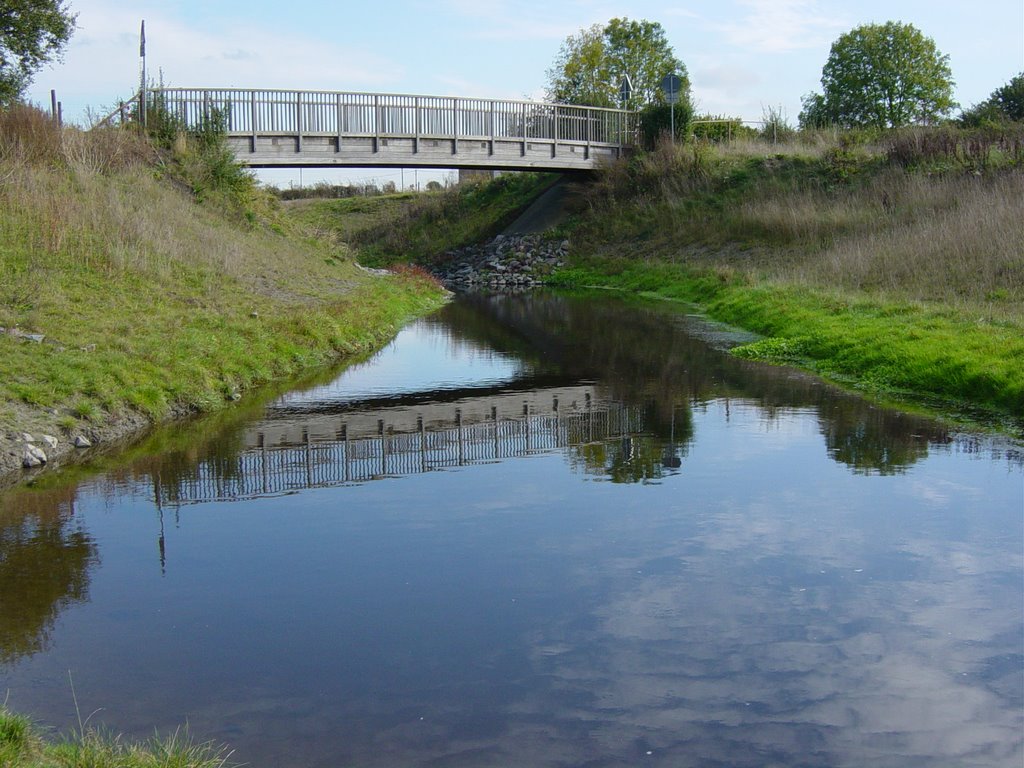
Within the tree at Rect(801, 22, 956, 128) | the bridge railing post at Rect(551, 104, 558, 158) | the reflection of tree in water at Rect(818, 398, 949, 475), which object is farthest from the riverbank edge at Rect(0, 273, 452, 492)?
the tree at Rect(801, 22, 956, 128)

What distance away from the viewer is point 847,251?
28547mm

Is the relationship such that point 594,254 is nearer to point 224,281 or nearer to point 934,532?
point 224,281

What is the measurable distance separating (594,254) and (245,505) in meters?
36.8

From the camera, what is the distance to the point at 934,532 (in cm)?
918

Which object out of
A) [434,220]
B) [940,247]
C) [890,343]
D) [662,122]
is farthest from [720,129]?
[890,343]

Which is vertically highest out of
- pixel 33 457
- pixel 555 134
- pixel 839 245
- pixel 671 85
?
pixel 671 85

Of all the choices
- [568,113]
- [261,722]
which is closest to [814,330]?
[261,722]

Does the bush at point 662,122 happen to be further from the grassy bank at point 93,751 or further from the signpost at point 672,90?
the grassy bank at point 93,751

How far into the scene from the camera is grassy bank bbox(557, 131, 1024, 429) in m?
16.7

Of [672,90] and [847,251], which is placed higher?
[672,90]

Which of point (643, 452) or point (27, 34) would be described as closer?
point (643, 452)

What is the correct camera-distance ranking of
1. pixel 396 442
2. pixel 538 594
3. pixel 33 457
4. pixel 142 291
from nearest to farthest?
pixel 538 594, pixel 33 457, pixel 396 442, pixel 142 291

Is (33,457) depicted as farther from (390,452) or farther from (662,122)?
(662,122)

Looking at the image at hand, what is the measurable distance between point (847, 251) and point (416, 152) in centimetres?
1835
